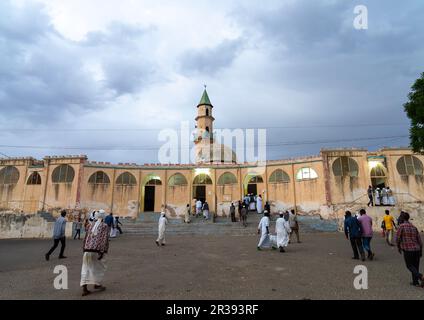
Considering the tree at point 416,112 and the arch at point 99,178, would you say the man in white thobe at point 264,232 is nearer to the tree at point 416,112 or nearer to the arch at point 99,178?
the tree at point 416,112

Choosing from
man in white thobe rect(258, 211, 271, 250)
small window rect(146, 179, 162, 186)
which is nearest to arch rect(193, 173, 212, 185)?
small window rect(146, 179, 162, 186)

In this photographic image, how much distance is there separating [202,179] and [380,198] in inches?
560

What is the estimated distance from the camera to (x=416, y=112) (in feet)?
39.3

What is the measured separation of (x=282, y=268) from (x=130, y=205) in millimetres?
19329

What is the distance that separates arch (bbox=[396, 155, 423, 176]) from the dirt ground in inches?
Result: 581

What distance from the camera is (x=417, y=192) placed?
21672 millimetres

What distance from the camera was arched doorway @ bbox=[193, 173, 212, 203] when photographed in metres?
25.3

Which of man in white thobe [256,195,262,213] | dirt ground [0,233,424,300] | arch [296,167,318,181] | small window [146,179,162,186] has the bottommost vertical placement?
dirt ground [0,233,424,300]

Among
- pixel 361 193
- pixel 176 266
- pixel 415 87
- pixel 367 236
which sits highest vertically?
pixel 415 87

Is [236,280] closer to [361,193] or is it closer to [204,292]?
[204,292]

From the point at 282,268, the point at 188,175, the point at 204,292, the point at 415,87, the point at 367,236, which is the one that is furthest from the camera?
the point at 188,175

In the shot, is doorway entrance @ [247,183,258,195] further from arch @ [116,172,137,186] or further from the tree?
the tree

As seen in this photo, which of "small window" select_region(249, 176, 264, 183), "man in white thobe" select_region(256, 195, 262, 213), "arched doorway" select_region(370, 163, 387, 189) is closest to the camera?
"arched doorway" select_region(370, 163, 387, 189)

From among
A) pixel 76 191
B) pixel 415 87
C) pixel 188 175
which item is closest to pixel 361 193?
pixel 415 87
